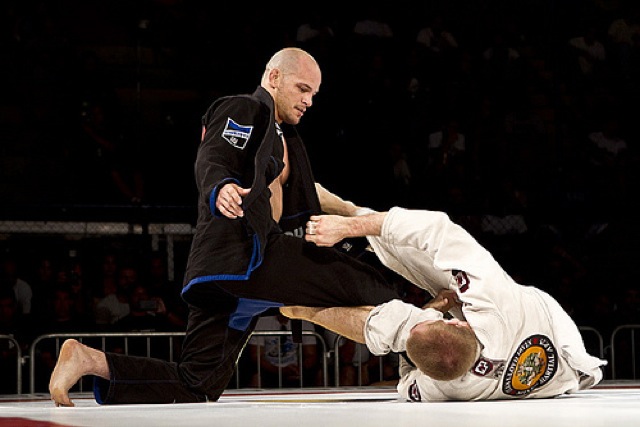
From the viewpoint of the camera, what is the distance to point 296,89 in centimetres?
328

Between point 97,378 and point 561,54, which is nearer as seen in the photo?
point 97,378

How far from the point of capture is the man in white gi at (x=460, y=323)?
2.76 m

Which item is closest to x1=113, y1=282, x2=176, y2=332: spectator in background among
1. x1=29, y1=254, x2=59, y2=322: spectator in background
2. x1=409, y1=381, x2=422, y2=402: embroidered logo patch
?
x1=29, y1=254, x2=59, y2=322: spectator in background

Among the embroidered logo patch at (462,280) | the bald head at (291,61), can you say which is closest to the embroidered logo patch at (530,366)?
the embroidered logo patch at (462,280)

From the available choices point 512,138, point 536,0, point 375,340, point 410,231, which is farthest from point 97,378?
point 536,0

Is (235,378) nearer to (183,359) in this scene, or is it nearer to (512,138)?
(183,359)

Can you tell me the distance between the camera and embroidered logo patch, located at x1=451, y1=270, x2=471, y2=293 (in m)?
2.85

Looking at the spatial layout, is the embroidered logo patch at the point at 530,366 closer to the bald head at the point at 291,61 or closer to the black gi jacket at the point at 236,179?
the black gi jacket at the point at 236,179

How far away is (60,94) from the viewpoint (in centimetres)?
725

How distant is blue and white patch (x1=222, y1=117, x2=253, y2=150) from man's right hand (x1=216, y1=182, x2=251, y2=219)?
25cm

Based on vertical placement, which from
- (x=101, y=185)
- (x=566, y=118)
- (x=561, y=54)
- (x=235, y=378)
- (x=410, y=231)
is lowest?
(x=235, y=378)

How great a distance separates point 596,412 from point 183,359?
4.90ft

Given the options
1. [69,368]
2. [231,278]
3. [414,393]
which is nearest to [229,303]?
[231,278]

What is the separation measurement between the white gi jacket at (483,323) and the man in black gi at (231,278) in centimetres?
20
